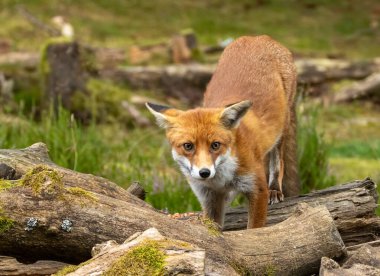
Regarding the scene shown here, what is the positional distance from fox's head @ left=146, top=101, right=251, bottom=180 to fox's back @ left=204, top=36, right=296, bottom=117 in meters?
0.59

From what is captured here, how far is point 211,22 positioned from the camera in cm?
1777

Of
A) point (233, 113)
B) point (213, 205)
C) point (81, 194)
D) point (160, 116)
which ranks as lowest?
point (213, 205)

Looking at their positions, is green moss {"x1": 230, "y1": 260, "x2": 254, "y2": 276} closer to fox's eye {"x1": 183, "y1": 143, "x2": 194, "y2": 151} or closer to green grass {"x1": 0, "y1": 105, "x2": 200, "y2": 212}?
fox's eye {"x1": 183, "y1": 143, "x2": 194, "y2": 151}

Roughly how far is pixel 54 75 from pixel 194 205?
4.56 m

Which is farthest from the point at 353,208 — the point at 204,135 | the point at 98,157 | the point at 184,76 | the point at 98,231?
the point at 184,76

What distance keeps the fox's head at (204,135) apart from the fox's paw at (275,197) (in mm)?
976

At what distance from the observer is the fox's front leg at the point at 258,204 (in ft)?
18.0

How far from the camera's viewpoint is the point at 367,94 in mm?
13844

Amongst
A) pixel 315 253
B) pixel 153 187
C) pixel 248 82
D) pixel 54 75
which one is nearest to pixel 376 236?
pixel 315 253

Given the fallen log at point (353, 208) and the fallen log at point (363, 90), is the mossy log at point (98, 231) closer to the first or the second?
the fallen log at point (353, 208)

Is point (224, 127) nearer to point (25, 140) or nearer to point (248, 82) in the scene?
point (248, 82)

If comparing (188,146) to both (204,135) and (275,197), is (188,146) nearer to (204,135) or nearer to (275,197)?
(204,135)

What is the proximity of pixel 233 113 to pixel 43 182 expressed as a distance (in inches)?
76.8

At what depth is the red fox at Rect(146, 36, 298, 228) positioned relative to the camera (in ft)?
18.0
